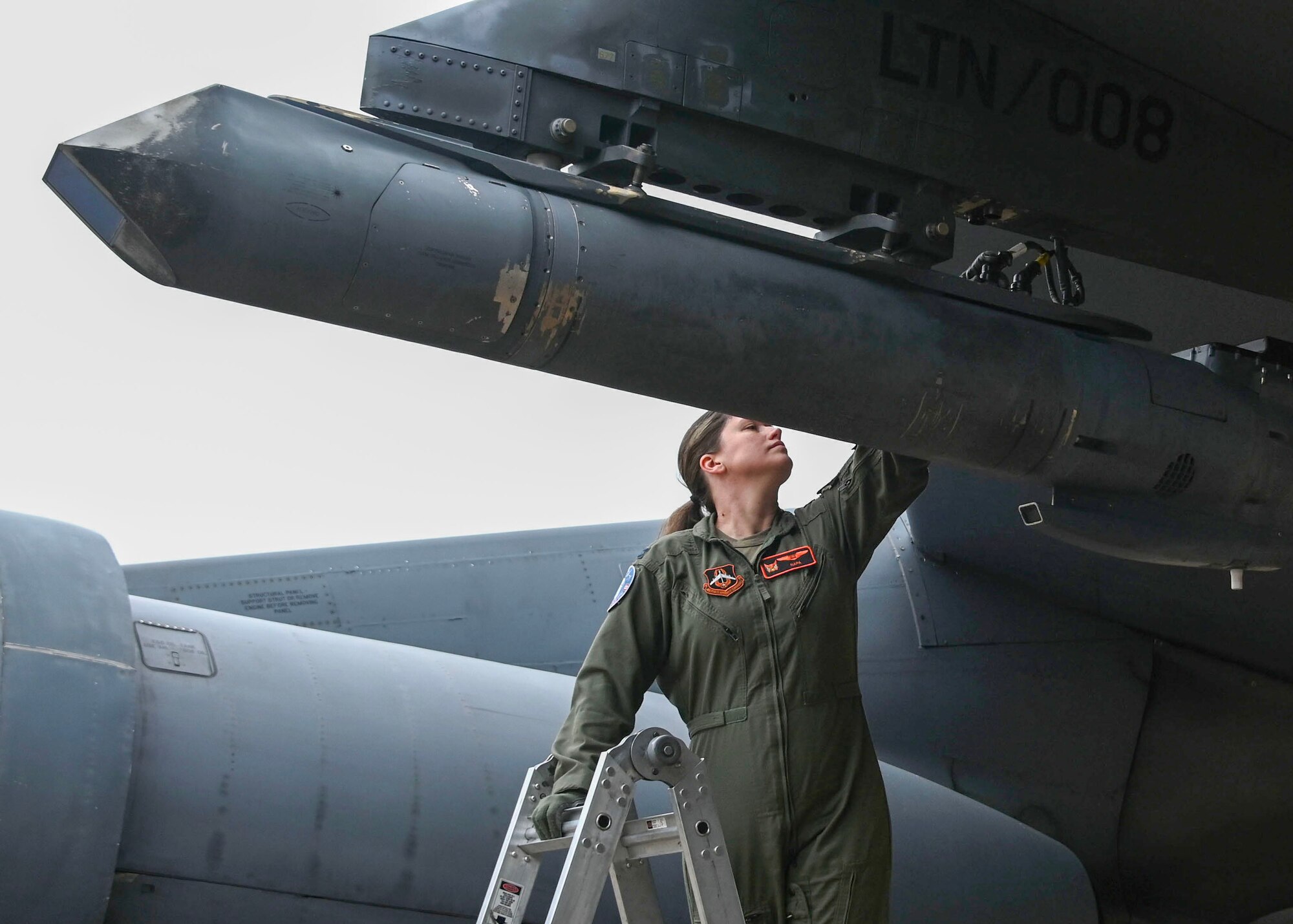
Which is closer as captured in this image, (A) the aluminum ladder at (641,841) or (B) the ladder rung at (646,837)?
(A) the aluminum ladder at (641,841)

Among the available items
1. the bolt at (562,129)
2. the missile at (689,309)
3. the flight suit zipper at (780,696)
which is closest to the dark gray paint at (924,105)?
the bolt at (562,129)

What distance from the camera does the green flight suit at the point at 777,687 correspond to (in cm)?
291

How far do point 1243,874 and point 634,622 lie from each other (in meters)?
3.46

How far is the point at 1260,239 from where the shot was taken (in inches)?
155

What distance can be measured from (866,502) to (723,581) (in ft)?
1.23

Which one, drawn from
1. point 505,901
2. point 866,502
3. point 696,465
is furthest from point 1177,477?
point 505,901

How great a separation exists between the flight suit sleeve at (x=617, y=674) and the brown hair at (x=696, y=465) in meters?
0.32

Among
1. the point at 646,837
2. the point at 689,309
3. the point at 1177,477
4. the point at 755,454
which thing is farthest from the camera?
the point at 1177,477

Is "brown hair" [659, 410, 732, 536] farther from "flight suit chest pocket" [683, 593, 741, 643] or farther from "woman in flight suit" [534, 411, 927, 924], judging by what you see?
"flight suit chest pocket" [683, 593, 741, 643]

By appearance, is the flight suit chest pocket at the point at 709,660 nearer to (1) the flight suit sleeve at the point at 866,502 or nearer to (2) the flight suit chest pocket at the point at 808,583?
(2) the flight suit chest pocket at the point at 808,583

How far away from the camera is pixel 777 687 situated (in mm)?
3041

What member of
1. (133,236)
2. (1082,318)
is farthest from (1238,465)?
(133,236)

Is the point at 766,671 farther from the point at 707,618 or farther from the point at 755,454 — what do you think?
the point at 755,454

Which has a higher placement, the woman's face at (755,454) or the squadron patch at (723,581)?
the woman's face at (755,454)
